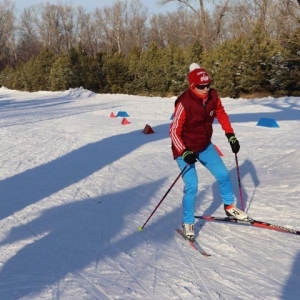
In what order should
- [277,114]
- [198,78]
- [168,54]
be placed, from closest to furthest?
[198,78], [277,114], [168,54]

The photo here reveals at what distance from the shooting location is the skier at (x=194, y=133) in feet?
14.4

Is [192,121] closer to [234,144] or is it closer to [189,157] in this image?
[189,157]

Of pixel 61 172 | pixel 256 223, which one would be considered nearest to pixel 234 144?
pixel 256 223

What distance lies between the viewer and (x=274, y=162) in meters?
8.34

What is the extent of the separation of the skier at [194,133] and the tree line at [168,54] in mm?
6585

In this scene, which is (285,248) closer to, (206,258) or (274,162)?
(206,258)

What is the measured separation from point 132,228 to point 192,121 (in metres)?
1.50

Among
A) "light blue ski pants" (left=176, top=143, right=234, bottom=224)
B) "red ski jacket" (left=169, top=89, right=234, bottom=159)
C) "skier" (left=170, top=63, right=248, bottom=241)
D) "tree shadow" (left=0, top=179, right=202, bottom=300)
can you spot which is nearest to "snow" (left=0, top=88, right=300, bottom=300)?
"tree shadow" (left=0, top=179, right=202, bottom=300)

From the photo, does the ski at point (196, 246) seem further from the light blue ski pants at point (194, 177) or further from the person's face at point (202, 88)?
the person's face at point (202, 88)

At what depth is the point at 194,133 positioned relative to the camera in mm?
4566

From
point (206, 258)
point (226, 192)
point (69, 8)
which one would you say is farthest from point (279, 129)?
point (69, 8)

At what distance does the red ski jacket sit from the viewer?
4418 mm

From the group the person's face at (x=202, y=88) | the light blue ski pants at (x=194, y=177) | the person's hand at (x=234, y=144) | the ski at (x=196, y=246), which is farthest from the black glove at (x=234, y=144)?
the ski at (x=196, y=246)

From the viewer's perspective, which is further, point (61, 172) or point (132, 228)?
point (61, 172)
